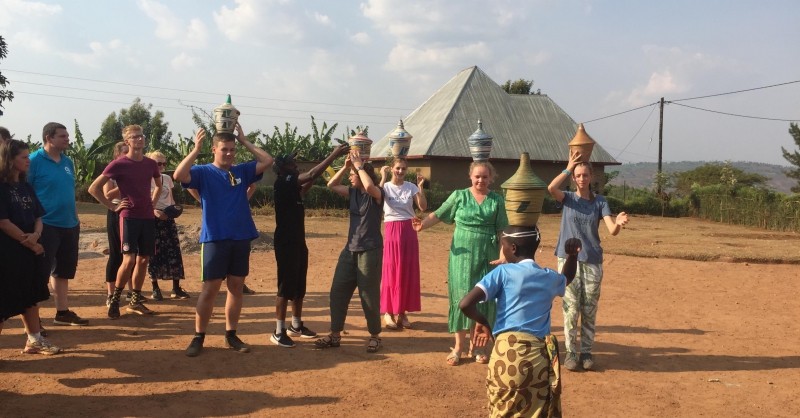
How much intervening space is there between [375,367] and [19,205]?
3.22m

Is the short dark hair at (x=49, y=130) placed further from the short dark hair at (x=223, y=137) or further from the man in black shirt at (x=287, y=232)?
the man in black shirt at (x=287, y=232)

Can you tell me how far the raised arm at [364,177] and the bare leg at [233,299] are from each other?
4.56 ft

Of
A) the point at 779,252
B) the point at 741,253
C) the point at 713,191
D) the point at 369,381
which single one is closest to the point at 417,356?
the point at 369,381

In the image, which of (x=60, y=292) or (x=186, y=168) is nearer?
(x=186, y=168)

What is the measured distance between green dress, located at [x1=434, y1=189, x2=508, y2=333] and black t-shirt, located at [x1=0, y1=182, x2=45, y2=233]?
342 cm

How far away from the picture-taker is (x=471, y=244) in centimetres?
559

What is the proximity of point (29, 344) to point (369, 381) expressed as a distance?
2931mm

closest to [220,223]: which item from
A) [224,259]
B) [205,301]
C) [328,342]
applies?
[224,259]

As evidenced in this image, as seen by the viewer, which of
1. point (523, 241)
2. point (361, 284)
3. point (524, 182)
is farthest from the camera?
point (361, 284)

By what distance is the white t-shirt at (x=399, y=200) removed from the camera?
6.60m

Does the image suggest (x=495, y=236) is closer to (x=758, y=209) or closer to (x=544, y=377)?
(x=544, y=377)

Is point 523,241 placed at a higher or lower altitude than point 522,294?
higher

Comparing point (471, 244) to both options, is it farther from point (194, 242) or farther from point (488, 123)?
point (488, 123)

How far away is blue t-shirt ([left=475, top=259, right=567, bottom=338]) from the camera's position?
3.31 metres
